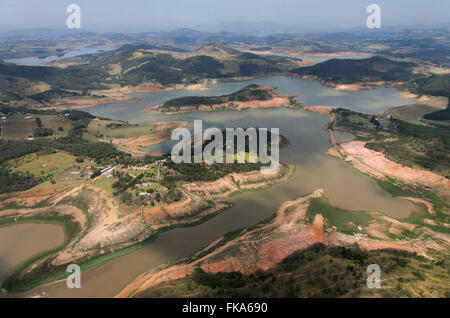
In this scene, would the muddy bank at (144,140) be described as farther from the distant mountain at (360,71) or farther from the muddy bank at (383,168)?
the distant mountain at (360,71)

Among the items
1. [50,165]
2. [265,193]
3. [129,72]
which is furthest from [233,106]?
[129,72]

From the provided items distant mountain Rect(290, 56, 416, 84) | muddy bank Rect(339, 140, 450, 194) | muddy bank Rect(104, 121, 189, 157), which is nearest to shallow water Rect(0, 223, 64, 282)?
muddy bank Rect(104, 121, 189, 157)

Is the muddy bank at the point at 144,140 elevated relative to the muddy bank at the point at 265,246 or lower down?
elevated

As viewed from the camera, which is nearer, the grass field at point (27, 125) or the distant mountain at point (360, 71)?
the grass field at point (27, 125)

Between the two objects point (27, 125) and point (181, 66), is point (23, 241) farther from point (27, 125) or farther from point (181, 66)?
point (181, 66)

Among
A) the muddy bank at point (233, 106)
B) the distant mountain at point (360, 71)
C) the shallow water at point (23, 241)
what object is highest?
the distant mountain at point (360, 71)

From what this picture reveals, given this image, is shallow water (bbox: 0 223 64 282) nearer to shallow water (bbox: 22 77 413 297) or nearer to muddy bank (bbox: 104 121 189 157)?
shallow water (bbox: 22 77 413 297)

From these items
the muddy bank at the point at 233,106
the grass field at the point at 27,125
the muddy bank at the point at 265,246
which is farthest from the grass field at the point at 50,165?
the muddy bank at the point at 233,106
